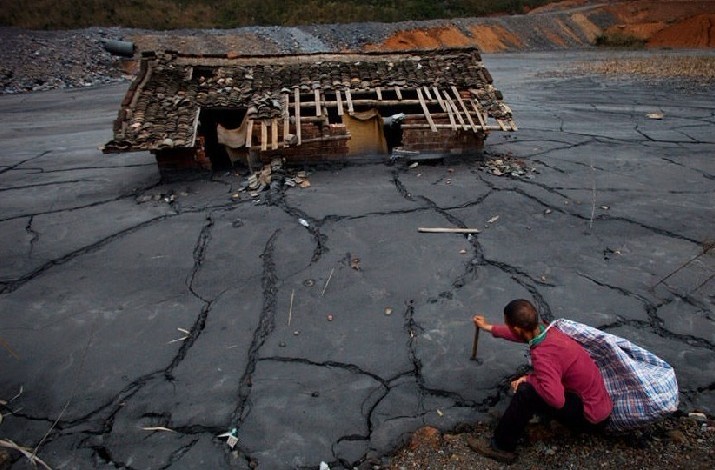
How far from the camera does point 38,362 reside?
4.13m

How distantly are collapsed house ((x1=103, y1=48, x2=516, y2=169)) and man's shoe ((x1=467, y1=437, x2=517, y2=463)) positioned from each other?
553 cm

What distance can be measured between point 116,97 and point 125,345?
14.1 metres

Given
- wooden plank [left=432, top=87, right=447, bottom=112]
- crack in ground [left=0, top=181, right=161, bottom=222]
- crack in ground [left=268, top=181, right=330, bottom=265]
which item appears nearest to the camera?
crack in ground [left=268, top=181, right=330, bottom=265]

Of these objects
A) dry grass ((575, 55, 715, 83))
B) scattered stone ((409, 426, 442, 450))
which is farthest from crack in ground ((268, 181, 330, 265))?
dry grass ((575, 55, 715, 83))

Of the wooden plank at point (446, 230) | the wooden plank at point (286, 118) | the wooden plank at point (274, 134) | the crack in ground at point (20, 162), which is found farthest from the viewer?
the crack in ground at point (20, 162)

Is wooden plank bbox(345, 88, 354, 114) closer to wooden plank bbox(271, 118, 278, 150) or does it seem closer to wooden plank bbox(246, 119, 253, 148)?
wooden plank bbox(271, 118, 278, 150)

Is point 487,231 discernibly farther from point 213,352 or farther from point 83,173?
point 83,173

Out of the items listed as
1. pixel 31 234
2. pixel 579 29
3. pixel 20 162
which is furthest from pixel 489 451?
pixel 579 29

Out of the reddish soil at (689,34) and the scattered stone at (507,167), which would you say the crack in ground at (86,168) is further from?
the reddish soil at (689,34)

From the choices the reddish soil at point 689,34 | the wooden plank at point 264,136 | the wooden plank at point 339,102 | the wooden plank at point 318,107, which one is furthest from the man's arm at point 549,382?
the reddish soil at point 689,34

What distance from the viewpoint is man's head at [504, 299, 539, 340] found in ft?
9.38

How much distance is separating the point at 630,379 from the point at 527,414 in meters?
0.72

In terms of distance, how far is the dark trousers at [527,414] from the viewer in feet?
9.62

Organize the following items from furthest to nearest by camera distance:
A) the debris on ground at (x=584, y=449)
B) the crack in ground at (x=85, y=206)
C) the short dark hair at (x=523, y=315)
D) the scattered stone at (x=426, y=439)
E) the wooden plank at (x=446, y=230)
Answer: the crack in ground at (x=85, y=206) < the wooden plank at (x=446, y=230) < the scattered stone at (x=426, y=439) < the debris on ground at (x=584, y=449) < the short dark hair at (x=523, y=315)
